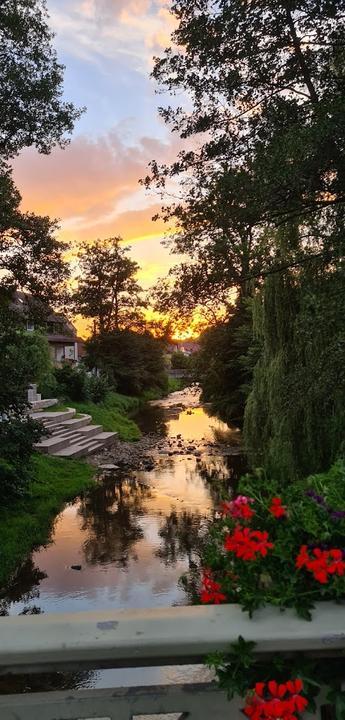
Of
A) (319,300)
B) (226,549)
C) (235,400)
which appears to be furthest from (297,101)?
(235,400)

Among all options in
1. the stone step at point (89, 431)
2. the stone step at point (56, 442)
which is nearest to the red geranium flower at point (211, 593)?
the stone step at point (56, 442)

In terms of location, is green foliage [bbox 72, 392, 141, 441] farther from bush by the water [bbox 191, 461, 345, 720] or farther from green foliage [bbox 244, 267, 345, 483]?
bush by the water [bbox 191, 461, 345, 720]

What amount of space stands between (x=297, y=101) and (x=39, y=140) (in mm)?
5630

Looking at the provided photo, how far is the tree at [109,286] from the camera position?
168 feet

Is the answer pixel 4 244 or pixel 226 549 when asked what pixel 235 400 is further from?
pixel 226 549

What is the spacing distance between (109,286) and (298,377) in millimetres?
45349

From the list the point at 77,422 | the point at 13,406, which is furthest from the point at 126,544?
the point at 77,422

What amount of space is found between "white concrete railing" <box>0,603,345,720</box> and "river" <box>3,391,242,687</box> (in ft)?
14.5

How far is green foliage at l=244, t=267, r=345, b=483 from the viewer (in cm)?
730

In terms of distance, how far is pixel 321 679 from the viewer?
4.95 ft

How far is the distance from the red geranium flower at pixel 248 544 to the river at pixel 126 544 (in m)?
4.53

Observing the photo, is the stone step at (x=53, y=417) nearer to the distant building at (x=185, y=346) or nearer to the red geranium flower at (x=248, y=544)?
the distant building at (x=185, y=346)

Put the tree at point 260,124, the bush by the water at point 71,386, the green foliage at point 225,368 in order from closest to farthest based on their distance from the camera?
the tree at point 260,124 → the green foliage at point 225,368 → the bush by the water at point 71,386

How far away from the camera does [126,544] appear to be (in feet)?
34.9
